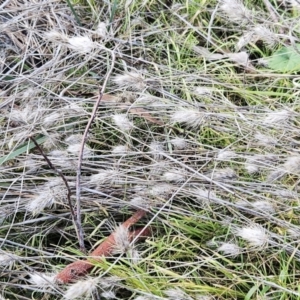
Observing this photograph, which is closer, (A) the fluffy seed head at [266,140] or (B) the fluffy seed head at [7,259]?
(B) the fluffy seed head at [7,259]

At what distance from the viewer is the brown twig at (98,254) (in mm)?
1301

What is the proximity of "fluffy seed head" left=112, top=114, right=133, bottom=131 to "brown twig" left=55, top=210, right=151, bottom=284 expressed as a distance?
0.75ft

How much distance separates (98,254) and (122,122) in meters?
0.35

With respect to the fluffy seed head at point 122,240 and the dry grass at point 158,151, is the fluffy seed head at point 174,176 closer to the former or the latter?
the dry grass at point 158,151

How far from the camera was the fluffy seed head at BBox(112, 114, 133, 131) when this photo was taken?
1.51 m

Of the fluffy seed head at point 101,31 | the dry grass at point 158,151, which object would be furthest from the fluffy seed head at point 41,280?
the fluffy seed head at point 101,31

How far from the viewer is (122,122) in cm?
151

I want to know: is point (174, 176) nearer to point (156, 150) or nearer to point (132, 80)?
point (156, 150)

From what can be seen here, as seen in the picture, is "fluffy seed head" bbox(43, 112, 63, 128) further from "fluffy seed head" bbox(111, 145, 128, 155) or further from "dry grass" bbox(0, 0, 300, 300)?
"fluffy seed head" bbox(111, 145, 128, 155)

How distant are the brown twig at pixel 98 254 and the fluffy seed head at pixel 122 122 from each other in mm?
228

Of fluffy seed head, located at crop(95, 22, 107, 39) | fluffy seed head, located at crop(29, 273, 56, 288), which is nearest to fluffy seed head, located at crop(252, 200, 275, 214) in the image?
fluffy seed head, located at crop(29, 273, 56, 288)

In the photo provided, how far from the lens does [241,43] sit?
166 cm

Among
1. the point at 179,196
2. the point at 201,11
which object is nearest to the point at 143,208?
the point at 179,196

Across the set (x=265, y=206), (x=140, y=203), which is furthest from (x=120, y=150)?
(x=265, y=206)
